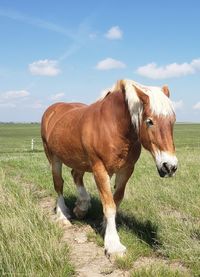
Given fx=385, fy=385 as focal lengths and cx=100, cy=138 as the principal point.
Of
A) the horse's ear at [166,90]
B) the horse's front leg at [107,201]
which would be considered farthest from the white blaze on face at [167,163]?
the horse's front leg at [107,201]

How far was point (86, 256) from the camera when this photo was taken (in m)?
5.32

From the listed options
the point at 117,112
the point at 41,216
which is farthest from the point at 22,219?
the point at 117,112

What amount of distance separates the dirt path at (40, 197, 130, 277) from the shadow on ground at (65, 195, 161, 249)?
0.30 m

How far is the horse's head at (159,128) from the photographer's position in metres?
4.46

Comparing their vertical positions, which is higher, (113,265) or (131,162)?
(131,162)

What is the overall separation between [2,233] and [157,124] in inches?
99.9

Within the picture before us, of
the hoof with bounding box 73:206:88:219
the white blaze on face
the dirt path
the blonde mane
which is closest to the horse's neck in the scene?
the blonde mane

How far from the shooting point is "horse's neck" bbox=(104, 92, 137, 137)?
5.37 m

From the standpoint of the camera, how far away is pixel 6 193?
24.3 feet

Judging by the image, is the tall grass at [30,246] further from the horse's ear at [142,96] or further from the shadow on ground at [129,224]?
the horse's ear at [142,96]

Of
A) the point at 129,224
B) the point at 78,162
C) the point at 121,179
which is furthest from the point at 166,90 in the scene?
the point at 129,224

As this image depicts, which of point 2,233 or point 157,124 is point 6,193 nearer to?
point 2,233

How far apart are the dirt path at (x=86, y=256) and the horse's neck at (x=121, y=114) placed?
5.72ft

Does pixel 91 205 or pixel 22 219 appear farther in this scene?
pixel 91 205
